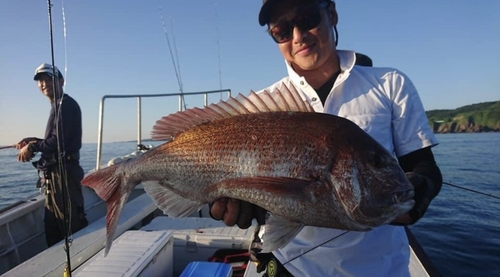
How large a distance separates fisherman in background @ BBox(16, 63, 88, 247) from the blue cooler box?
2674 mm

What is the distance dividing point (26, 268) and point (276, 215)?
9.75 ft

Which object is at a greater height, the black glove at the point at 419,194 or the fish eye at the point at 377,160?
the fish eye at the point at 377,160

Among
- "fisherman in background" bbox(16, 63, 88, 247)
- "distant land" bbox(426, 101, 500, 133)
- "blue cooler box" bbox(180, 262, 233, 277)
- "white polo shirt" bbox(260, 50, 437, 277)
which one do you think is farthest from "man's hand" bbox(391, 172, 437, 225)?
"distant land" bbox(426, 101, 500, 133)

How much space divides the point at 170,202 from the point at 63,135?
12.9 feet

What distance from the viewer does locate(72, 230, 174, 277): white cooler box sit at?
10.00 ft

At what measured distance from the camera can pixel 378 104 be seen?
202 cm

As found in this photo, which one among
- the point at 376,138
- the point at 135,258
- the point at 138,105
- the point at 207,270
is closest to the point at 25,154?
the point at 138,105

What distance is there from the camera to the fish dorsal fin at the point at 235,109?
1.80 meters

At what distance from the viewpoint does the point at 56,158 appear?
5.16 metres

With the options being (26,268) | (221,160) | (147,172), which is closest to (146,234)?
(26,268)

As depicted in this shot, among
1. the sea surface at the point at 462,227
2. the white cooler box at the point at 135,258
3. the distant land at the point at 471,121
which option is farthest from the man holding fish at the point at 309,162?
the distant land at the point at 471,121

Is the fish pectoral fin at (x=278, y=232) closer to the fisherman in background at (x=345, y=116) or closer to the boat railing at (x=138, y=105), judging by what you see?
the fisherman in background at (x=345, y=116)

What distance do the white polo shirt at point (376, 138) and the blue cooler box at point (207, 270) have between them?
1.34 metres

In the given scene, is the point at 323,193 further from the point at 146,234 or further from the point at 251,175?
the point at 146,234
